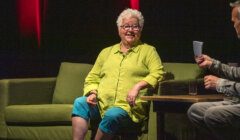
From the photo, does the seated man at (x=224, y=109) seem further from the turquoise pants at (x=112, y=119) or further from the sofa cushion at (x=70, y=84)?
the sofa cushion at (x=70, y=84)

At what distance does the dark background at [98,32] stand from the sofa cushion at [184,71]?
0.59m

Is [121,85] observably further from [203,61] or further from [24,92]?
[24,92]

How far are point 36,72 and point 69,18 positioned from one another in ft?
2.30

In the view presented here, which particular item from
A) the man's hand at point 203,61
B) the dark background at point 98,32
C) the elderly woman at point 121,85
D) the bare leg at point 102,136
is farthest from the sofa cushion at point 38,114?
the man's hand at point 203,61

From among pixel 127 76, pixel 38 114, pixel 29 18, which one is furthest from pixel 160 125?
pixel 29 18

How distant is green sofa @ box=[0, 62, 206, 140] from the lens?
4.44 meters

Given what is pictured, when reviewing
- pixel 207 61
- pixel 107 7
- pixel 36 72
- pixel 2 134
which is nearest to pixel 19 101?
pixel 2 134

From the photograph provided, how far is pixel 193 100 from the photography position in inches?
152

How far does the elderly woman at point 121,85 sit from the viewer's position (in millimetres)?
4367

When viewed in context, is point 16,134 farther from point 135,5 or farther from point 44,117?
point 135,5

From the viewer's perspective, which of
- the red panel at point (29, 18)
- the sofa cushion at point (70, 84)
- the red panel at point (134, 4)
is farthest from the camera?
the red panel at point (29, 18)

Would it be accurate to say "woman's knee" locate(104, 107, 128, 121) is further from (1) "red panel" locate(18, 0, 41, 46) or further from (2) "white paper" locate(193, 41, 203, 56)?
(1) "red panel" locate(18, 0, 41, 46)

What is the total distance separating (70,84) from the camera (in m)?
5.44

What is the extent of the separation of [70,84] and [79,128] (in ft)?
3.36
